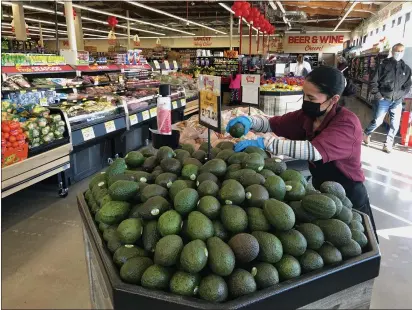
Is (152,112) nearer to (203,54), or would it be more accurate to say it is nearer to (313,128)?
(313,128)

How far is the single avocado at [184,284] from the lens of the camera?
1.08m

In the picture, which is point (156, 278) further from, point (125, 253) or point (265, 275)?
point (265, 275)

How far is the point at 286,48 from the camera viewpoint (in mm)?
27109

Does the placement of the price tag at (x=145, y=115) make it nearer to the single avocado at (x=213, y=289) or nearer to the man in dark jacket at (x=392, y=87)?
the man in dark jacket at (x=392, y=87)

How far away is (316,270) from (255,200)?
32cm

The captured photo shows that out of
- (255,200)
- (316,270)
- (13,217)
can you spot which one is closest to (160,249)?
(255,200)

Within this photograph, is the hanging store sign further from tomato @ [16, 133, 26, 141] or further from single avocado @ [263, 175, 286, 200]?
single avocado @ [263, 175, 286, 200]

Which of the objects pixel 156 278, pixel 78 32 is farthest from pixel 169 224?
pixel 78 32

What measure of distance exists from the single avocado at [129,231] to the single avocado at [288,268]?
19.7 inches

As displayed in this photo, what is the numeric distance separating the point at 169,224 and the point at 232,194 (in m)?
0.26

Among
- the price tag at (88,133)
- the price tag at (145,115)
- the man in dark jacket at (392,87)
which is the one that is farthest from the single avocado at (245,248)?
the man in dark jacket at (392,87)

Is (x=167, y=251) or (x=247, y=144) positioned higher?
(x=247, y=144)

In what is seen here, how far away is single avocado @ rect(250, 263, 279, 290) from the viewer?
1.13 metres

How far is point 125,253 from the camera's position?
4.04ft
